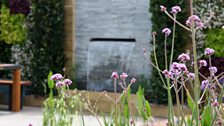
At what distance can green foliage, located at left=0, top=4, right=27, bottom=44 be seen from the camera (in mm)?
7488

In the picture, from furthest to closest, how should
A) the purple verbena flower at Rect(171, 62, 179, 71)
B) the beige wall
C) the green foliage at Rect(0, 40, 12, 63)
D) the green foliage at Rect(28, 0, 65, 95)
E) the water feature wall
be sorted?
the green foliage at Rect(0, 40, 12, 63)
the beige wall
the green foliage at Rect(28, 0, 65, 95)
the water feature wall
the purple verbena flower at Rect(171, 62, 179, 71)

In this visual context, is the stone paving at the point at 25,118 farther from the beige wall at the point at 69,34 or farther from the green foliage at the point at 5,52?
the green foliage at the point at 5,52

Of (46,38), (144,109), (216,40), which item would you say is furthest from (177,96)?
(46,38)

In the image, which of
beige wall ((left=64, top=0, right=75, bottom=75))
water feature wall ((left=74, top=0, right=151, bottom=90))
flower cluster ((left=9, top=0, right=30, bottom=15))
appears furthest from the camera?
flower cluster ((left=9, top=0, right=30, bottom=15))

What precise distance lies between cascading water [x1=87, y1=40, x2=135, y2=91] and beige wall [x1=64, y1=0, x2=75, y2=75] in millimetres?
291

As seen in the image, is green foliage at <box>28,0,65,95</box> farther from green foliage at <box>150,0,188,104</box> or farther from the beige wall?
green foliage at <box>150,0,188,104</box>

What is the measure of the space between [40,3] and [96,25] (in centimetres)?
86

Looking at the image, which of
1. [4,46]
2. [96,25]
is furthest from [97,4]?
[4,46]

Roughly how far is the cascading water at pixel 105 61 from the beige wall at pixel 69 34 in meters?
0.29

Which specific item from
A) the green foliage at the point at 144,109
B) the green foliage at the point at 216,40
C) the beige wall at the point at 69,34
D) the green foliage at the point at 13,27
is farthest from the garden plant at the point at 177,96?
the green foliage at the point at 13,27

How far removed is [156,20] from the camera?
634 centimetres

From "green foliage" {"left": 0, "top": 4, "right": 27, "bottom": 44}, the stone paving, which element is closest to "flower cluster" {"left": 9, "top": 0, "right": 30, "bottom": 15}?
"green foliage" {"left": 0, "top": 4, "right": 27, "bottom": 44}

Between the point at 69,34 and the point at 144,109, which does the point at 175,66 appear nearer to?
the point at 144,109

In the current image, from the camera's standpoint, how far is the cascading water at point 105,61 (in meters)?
6.89
